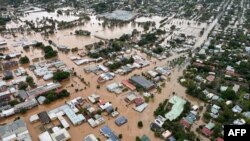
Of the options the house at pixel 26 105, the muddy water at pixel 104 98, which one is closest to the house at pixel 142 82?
the muddy water at pixel 104 98

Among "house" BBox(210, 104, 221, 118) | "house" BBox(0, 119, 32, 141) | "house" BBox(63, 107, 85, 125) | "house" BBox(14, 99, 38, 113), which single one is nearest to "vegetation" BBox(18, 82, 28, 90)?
"house" BBox(14, 99, 38, 113)

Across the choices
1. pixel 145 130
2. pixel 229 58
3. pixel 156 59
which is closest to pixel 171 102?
pixel 145 130

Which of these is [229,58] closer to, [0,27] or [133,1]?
[133,1]

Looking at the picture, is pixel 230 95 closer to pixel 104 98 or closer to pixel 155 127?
pixel 155 127

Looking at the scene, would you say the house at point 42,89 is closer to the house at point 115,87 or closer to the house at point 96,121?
the house at point 115,87

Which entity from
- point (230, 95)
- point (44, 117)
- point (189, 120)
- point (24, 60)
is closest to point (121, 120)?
point (189, 120)
